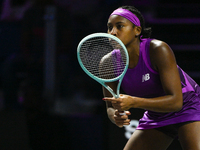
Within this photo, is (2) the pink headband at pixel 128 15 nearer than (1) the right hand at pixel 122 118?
No

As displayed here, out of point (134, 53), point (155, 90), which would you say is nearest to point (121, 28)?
point (134, 53)

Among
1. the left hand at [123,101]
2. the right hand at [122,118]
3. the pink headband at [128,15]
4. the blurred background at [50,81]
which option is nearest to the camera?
the left hand at [123,101]

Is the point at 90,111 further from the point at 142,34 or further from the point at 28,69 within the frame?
the point at 142,34

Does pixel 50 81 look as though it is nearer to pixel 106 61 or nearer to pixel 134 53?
pixel 106 61

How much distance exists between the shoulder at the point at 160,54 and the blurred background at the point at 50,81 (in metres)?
1.36

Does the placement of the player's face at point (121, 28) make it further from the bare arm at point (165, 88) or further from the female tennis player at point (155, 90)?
the bare arm at point (165, 88)

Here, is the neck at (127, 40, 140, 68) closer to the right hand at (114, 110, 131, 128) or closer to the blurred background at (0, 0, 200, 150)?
the right hand at (114, 110, 131, 128)

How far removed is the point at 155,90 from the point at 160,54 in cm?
25

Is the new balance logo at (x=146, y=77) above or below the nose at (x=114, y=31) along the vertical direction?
below

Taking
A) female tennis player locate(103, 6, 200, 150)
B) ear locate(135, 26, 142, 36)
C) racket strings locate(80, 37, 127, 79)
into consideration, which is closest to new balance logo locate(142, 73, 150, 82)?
female tennis player locate(103, 6, 200, 150)

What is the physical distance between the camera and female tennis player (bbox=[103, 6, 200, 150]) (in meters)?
1.59

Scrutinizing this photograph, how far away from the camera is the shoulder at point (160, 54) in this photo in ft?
5.33

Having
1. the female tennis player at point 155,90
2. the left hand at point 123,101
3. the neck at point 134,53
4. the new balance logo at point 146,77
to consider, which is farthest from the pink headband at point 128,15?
the left hand at point 123,101

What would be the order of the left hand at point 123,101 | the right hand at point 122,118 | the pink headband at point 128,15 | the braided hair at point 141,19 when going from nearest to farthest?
1. the left hand at point 123,101
2. the right hand at point 122,118
3. the pink headband at point 128,15
4. the braided hair at point 141,19
